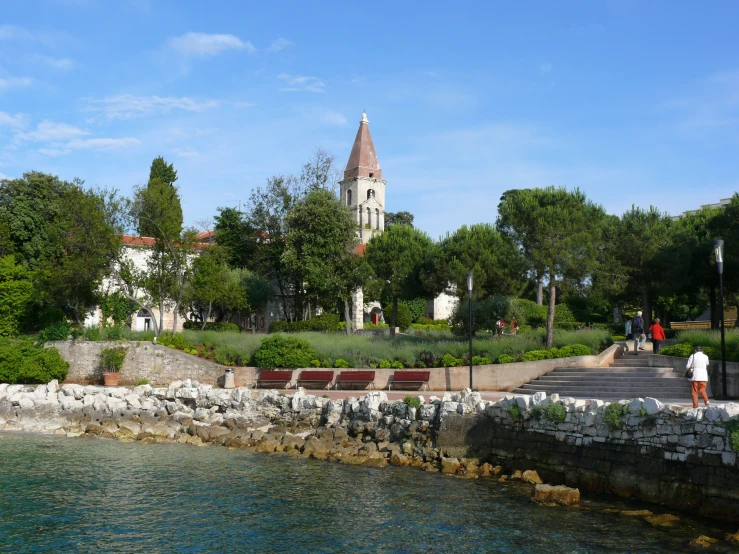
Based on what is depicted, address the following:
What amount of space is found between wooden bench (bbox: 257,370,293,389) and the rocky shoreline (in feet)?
7.98

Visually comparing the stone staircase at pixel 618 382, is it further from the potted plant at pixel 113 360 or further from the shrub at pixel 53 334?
the shrub at pixel 53 334

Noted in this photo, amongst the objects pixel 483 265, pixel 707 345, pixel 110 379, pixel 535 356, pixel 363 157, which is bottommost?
pixel 110 379

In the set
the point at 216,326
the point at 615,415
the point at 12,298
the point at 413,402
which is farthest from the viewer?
the point at 216,326

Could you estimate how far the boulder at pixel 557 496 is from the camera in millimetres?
12000

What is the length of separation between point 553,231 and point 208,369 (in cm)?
1397

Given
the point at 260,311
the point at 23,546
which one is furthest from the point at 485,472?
the point at 260,311

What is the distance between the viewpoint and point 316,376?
23703mm

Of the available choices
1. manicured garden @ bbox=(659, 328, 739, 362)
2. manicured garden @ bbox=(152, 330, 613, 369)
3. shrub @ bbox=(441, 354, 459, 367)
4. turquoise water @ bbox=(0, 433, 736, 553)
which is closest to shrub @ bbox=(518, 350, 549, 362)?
manicured garden @ bbox=(152, 330, 613, 369)

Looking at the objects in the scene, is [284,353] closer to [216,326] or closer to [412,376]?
[412,376]

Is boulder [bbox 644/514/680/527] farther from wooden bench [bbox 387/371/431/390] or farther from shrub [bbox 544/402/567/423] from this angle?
wooden bench [bbox 387/371/431/390]

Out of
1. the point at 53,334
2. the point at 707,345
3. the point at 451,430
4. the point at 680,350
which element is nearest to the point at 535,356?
the point at 680,350

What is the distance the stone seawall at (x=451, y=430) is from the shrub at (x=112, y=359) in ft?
12.0

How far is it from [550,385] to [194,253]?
18.4m

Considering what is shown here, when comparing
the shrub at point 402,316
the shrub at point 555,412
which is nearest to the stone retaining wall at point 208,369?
the shrub at point 555,412
